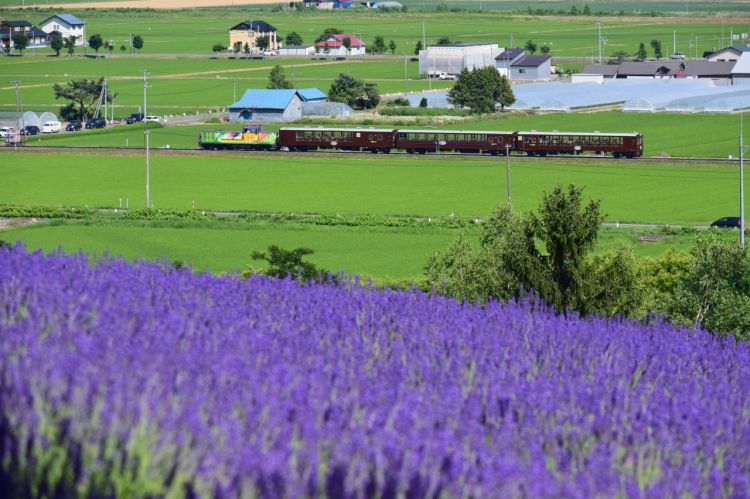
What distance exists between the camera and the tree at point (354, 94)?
140000 mm

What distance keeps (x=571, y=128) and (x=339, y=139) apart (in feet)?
74.8

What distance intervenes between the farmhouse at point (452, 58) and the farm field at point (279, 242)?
114 meters

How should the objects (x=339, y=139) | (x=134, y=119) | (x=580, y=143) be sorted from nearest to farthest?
(x=580, y=143), (x=339, y=139), (x=134, y=119)

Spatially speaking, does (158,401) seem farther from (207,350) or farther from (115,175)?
(115,175)

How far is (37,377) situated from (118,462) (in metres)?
2.04

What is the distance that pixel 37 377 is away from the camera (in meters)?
13.5

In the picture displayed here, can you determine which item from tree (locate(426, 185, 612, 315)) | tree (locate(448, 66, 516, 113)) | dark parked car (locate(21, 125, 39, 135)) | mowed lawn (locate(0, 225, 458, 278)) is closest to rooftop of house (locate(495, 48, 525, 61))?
tree (locate(448, 66, 516, 113))

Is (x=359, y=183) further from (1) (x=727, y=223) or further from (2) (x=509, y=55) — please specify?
(2) (x=509, y=55)

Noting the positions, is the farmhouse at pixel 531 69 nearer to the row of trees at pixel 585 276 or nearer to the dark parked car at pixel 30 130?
the dark parked car at pixel 30 130

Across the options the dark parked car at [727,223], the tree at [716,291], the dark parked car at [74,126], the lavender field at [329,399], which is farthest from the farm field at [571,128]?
the lavender field at [329,399]

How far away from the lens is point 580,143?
98.9 metres

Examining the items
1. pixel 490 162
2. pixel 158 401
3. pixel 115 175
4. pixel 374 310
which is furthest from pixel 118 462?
pixel 490 162

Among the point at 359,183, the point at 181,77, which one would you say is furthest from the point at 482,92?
the point at 181,77

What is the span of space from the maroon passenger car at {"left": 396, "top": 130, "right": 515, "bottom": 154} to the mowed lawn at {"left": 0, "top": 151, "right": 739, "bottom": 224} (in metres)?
1.69
